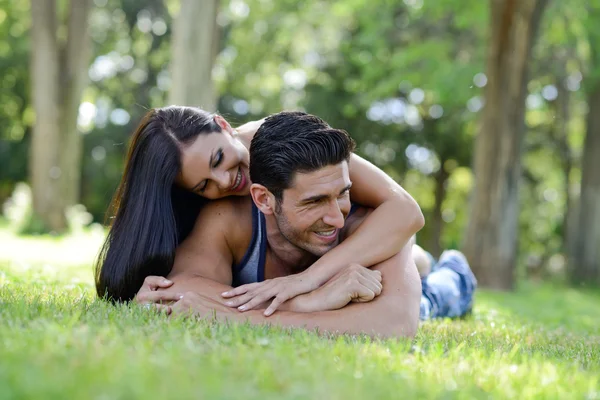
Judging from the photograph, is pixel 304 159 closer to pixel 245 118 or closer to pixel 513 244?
pixel 513 244

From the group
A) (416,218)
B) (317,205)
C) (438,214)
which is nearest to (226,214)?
(317,205)

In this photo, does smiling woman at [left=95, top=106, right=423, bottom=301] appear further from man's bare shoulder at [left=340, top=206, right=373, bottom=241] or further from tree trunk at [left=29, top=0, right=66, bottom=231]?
tree trunk at [left=29, top=0, right=66, bottom=231]

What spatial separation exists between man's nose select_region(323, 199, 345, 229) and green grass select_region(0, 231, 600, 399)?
843 mm

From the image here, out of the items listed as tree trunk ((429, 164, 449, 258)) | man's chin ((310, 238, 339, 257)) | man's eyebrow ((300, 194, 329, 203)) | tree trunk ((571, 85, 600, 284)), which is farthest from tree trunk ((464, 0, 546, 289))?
tree trunk ((429, 164, 449, 258))

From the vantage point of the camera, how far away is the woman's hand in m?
4.13

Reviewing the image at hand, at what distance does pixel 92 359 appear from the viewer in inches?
94.9

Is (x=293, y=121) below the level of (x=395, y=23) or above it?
below

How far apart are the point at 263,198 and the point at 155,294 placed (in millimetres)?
928

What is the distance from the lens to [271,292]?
423cm

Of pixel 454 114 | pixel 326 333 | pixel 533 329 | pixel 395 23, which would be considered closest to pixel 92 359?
pixel 326 333

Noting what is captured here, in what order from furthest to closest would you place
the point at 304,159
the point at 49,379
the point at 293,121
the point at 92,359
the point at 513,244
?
the point at 513,244 → the point at 293,121 → the point at 304,159 → the point at 92,359 → the point at 49,379

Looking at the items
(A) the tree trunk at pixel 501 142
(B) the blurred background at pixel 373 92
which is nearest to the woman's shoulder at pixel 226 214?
(B) the blurred background at pixel 373 92

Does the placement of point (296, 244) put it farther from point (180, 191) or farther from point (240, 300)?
point (180, 191)

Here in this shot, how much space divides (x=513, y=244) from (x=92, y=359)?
11404 mm
